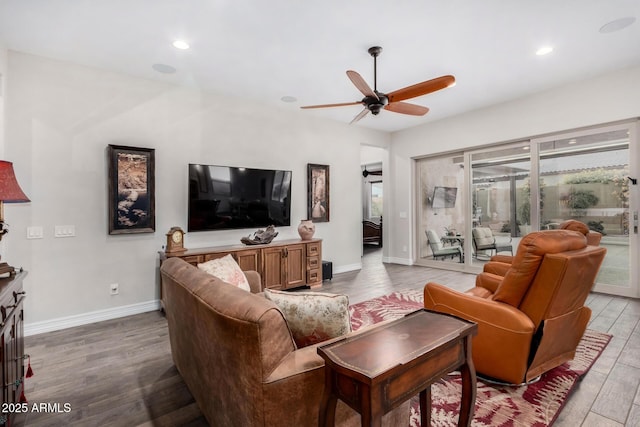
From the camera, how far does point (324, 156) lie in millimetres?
5770

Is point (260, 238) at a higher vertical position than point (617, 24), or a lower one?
lower

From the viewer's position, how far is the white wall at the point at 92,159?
10.7ft

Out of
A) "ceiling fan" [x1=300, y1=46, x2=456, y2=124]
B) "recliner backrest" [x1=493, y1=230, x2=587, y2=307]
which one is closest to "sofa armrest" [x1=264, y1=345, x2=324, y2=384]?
"recliner backrest" [x1=493, y1=230, x2=587, y2=307]

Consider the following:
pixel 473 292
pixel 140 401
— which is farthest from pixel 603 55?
pixel 140 401

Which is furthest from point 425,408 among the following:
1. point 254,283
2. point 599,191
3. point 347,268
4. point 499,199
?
point 499,199

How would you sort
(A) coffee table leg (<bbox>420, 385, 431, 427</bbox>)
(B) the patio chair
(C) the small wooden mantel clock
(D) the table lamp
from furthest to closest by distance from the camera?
(B) the patio chair → (C) the small wooden mantel clock → (D) the table lamp → (A) coffee table leg (<bbox>420, 385, 431, 427</bbox>)

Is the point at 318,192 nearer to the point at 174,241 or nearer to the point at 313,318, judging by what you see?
the point at 174,241

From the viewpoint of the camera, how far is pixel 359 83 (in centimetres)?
292

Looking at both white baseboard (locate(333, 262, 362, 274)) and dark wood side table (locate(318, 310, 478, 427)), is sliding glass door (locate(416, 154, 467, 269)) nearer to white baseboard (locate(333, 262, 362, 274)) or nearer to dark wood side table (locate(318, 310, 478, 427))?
white baseboard (locate(333, 262, 362, 274))

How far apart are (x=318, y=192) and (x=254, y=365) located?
15.0ft

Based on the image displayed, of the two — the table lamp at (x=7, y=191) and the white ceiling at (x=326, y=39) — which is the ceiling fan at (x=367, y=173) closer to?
the white ceiling at (x=326, y=39)

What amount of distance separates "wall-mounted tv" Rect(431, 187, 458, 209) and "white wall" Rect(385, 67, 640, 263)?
18.9 inches

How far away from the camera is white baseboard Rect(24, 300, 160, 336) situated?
326cm

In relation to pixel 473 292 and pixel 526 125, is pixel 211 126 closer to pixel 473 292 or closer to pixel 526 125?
pixel 473 292
